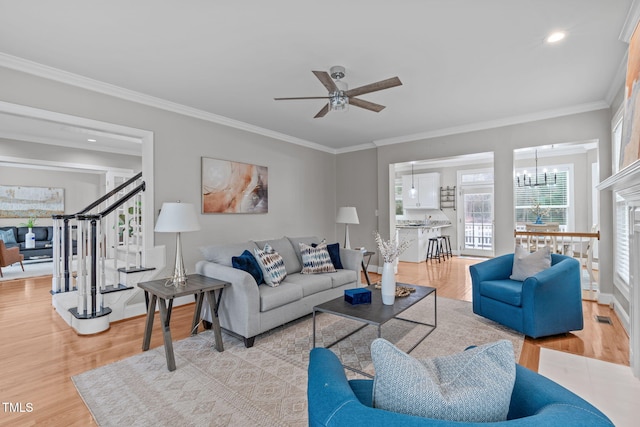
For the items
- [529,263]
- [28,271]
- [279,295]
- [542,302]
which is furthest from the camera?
[28,271]

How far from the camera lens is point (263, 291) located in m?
3.07

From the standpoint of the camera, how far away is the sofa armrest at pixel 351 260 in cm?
425

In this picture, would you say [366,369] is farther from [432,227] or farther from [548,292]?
[432,227]

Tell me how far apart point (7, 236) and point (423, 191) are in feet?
33.7

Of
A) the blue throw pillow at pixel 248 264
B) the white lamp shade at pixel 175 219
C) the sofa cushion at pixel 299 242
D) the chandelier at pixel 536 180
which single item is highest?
the chandelier at pixel 536 180

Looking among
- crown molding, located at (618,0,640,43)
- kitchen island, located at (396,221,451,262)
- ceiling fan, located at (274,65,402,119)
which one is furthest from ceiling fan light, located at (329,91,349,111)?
kitchen island, located at (396,221,451,262)

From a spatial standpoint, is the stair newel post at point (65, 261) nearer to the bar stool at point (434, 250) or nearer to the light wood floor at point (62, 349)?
the light wood floor at point (62, 349)

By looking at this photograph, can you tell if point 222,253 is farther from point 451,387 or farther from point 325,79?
point 451,387

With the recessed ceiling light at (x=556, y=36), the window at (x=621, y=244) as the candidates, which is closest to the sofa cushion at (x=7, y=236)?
the recessed ceiling light at (x=556, y=36)

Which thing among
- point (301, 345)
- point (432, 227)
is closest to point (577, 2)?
point (301, 345)

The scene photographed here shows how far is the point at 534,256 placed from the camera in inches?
136

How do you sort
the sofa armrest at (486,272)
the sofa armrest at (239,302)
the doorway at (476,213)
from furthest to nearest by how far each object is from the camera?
1. the doorway at (476,213)
2. the sofa armrest at (486,272)
3. the sofa armrest at (239,302)

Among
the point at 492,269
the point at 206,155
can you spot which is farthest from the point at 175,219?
the point at 492,269

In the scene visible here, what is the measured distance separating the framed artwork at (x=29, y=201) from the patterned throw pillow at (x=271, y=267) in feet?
25.6
